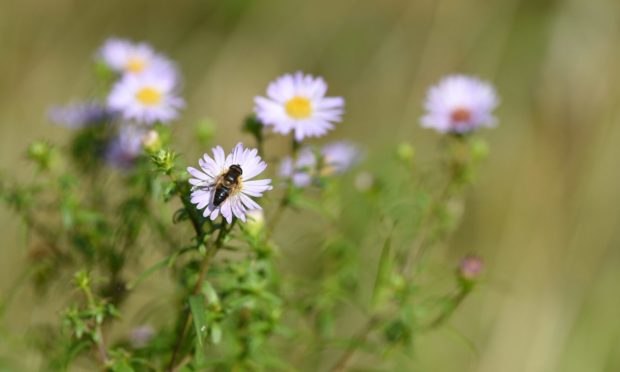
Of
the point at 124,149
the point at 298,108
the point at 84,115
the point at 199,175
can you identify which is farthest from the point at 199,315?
the point at 84,115

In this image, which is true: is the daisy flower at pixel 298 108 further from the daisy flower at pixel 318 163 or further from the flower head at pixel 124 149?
the flower head at pixel 124 149

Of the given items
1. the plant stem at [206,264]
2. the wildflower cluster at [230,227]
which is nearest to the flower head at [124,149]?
the wildflower cluster at [230,227]

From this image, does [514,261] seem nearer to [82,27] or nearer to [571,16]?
[571,16]

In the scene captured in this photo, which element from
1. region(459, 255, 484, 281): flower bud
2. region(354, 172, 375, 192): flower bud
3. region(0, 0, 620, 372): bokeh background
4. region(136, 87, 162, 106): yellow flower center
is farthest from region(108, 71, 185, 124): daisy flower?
region(0, 0, 620, 372): bokeh background

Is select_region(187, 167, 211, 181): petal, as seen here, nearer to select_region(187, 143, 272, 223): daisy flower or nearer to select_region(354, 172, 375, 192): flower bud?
select_region(187, 143, 272, 223): daisy flower

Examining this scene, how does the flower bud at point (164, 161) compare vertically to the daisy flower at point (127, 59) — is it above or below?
below
